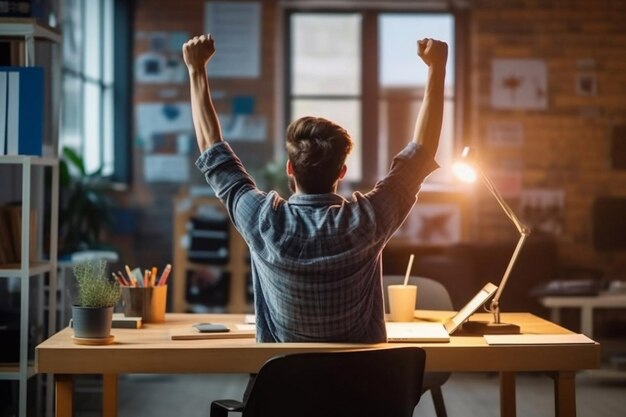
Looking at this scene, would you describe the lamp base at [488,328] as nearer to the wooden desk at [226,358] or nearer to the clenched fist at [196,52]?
the wooden desk at [226,358]

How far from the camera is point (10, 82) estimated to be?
386 cm

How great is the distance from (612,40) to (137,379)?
4.03 m

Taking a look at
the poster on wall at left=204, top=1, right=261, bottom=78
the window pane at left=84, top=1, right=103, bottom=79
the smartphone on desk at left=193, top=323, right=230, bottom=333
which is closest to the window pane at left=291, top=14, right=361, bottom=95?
the poster on wall at left=204, top=1, right=261, bottom=78

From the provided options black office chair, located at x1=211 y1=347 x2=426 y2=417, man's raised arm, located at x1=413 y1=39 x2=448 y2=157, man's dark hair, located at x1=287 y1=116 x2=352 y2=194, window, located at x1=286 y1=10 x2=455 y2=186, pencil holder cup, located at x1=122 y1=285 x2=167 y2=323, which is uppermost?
window, located at x1=286 y1=10 x2=455 y2=186

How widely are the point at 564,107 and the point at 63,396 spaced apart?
18.0ft

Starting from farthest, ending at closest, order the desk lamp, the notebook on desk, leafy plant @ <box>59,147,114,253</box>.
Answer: leafy plant @ <box>59,147,114,253</box> → the desk lamp → the notebook on desk

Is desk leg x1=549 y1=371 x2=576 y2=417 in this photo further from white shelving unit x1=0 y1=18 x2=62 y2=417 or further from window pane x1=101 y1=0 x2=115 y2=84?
window pane x1=101 y1=0 x2=115 y2=84

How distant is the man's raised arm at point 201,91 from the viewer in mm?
2520

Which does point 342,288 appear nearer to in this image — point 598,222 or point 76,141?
point 76,141

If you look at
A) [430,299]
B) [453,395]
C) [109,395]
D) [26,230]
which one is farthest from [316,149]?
[453,395]

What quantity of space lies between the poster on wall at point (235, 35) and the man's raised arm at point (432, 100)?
15.7ft

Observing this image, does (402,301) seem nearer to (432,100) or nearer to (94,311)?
(432,100)

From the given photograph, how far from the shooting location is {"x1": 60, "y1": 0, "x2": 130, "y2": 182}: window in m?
6.21

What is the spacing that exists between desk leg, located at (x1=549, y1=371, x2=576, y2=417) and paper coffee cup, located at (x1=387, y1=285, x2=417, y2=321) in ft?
2.03
